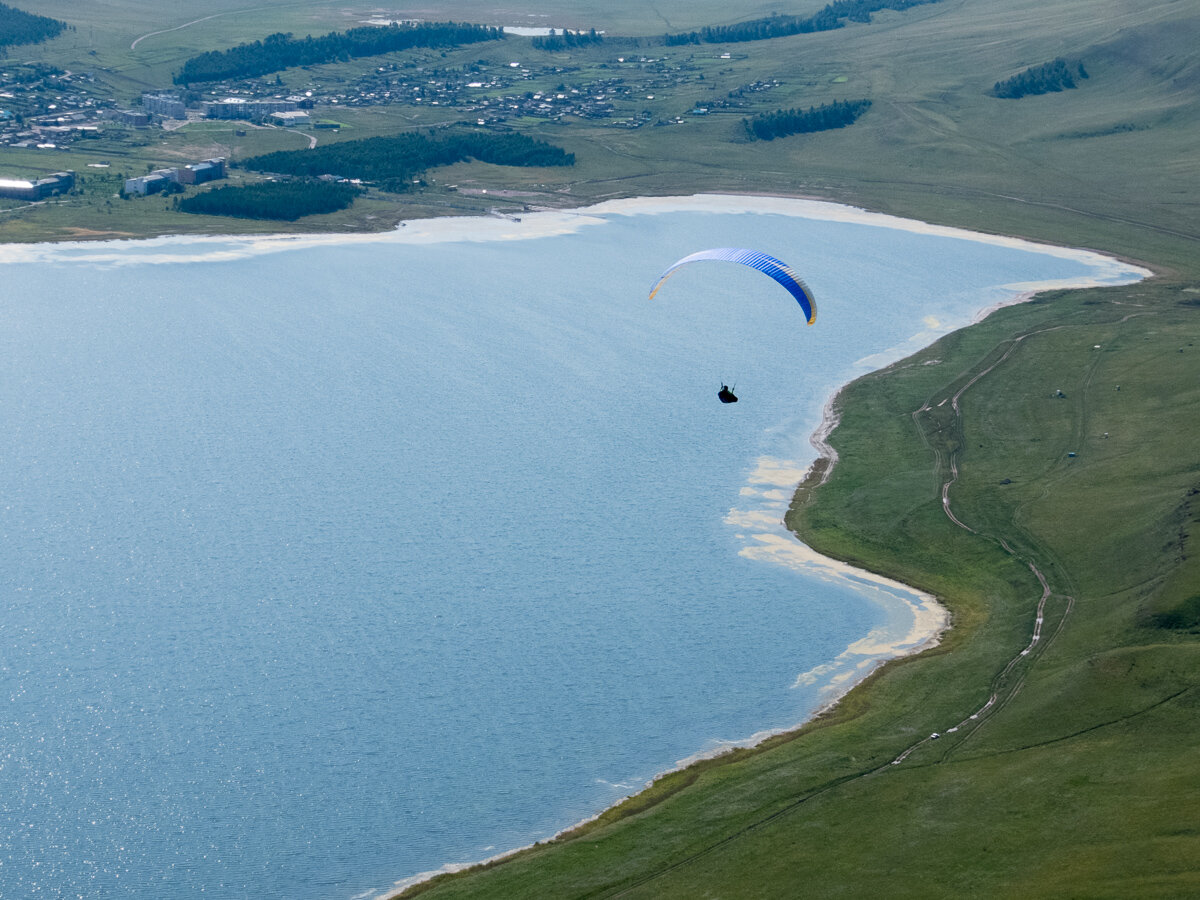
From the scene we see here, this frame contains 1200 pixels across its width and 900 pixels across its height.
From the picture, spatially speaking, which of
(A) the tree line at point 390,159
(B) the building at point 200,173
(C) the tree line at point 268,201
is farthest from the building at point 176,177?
(A) the tree line at point 390,159

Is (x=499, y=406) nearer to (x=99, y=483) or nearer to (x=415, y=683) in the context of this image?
(x=99, y=483)

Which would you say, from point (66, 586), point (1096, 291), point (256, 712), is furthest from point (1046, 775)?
point (1096, 291)

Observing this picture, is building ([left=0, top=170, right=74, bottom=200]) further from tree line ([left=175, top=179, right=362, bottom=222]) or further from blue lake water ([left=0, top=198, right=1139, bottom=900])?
blue lake water ([left=0, top=198, right=1139, bottom=900])

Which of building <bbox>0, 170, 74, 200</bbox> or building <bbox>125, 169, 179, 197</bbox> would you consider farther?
building <bbox>125, 169, 179, 197</bbox>

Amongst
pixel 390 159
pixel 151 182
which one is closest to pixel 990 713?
pixel 151 182

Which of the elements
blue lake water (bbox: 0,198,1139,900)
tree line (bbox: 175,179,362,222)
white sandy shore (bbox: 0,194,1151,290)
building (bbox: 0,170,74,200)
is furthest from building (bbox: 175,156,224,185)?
blue lake water (bbox: 0,198,1139,900)

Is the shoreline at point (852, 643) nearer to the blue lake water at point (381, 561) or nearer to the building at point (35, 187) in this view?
the blue lake water at point (381, 561)
